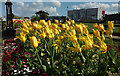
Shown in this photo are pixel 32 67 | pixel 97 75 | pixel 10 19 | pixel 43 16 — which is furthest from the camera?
pixel 43 16

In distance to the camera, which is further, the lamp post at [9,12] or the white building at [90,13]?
the white building at [90,13]

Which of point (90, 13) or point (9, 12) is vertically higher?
point (90, 13)

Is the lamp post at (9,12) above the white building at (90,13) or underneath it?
underneath

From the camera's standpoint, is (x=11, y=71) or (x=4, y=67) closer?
(x=11, y=71)

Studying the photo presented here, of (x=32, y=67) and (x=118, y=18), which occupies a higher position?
(x=118, y=18)

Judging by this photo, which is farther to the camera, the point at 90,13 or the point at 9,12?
the point at 90,13

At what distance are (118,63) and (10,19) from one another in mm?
6729

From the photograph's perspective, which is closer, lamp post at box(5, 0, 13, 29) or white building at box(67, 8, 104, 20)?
lamp post at box(5, 0, 13, 29)

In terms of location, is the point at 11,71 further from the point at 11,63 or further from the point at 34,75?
the point at 34,75

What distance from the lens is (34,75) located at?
2.23 m

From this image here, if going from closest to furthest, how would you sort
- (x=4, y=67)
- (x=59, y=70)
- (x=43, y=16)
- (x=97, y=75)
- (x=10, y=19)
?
1. (x=97, y=75)
2. (x=59, y=70)
3. (x=4, y=67)
4. (x=10, y=19)
5. (x=43, y=16)

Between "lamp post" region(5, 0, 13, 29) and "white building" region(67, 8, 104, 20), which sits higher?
"white building" region(67, 8, 104, 20)

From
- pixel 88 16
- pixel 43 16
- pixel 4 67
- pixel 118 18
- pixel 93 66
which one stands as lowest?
pixel 4 67

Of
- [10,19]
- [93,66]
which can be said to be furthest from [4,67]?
[10,19]
